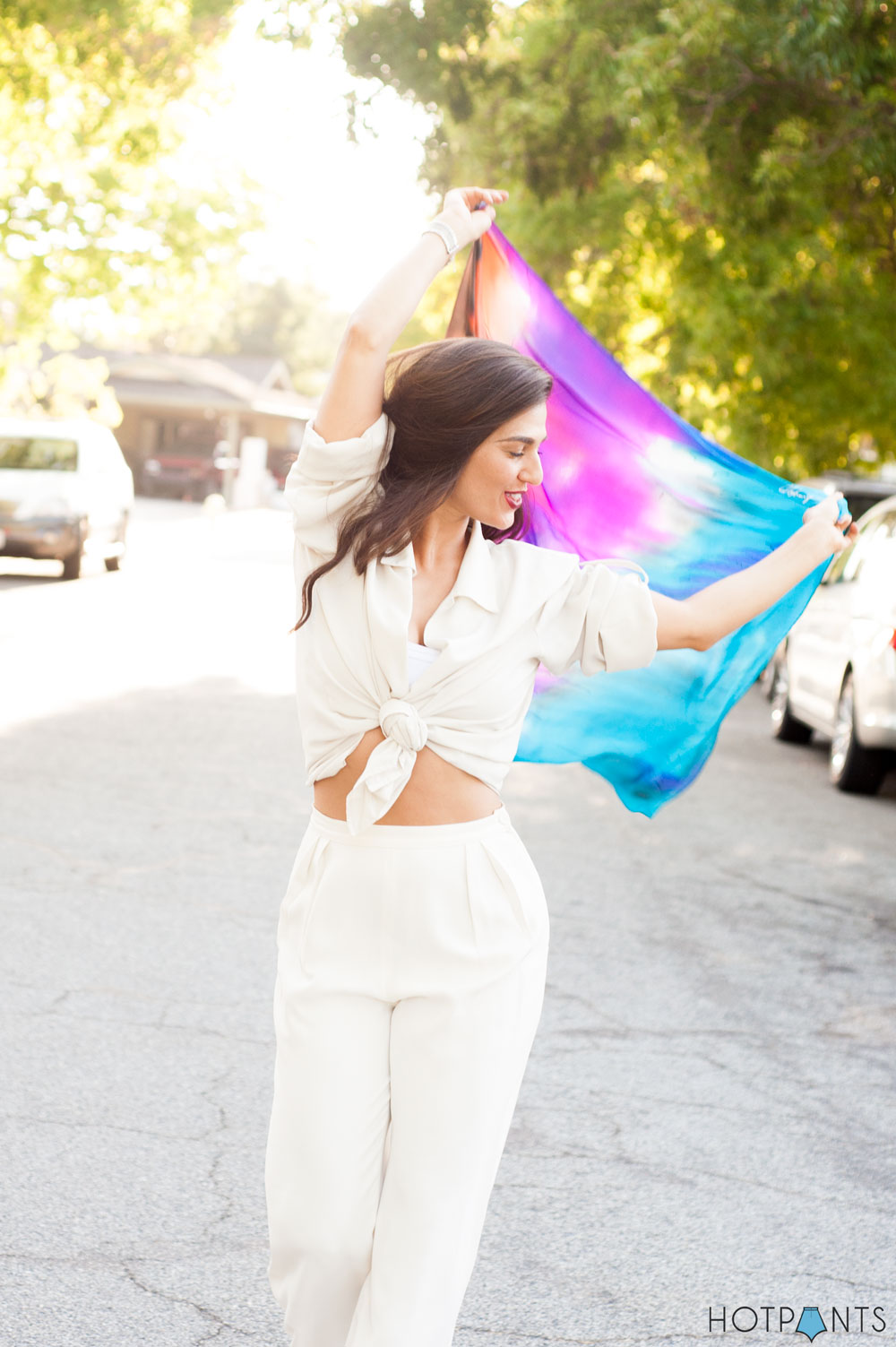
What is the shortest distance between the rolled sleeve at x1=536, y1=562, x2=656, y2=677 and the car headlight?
1831 centimetres

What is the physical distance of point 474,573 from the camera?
2.54 metres

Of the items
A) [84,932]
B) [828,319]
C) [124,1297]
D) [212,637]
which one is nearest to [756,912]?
[84,932]

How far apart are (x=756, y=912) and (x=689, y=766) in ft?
12.0

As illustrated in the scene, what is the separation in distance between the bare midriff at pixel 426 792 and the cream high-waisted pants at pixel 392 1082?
0.03m

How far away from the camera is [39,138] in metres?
29.3

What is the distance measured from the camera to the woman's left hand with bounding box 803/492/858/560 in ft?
9.36

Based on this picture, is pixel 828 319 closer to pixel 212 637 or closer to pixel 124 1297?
pixel 212 637

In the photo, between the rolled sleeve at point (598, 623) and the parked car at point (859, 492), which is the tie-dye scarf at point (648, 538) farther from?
the parked car at point (859, 492)

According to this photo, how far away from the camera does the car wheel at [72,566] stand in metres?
20.6

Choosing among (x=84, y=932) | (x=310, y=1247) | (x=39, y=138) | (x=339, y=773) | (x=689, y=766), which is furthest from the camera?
(x=39, y=138)

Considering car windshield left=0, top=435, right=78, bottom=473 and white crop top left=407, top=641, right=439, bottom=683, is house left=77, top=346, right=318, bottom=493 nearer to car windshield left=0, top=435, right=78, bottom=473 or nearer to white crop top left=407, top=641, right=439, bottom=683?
car windshield left=0, top=435, right=78, bottom=473

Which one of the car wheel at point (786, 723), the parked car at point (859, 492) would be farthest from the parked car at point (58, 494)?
the car wheel at point (786, 723)

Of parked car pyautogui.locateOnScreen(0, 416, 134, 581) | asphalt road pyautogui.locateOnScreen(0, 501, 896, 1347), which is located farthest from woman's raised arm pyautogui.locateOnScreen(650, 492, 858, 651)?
parked car pyautogui.locateOnScreen(0, 416, 134, 581)

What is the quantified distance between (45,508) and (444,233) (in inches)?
716
